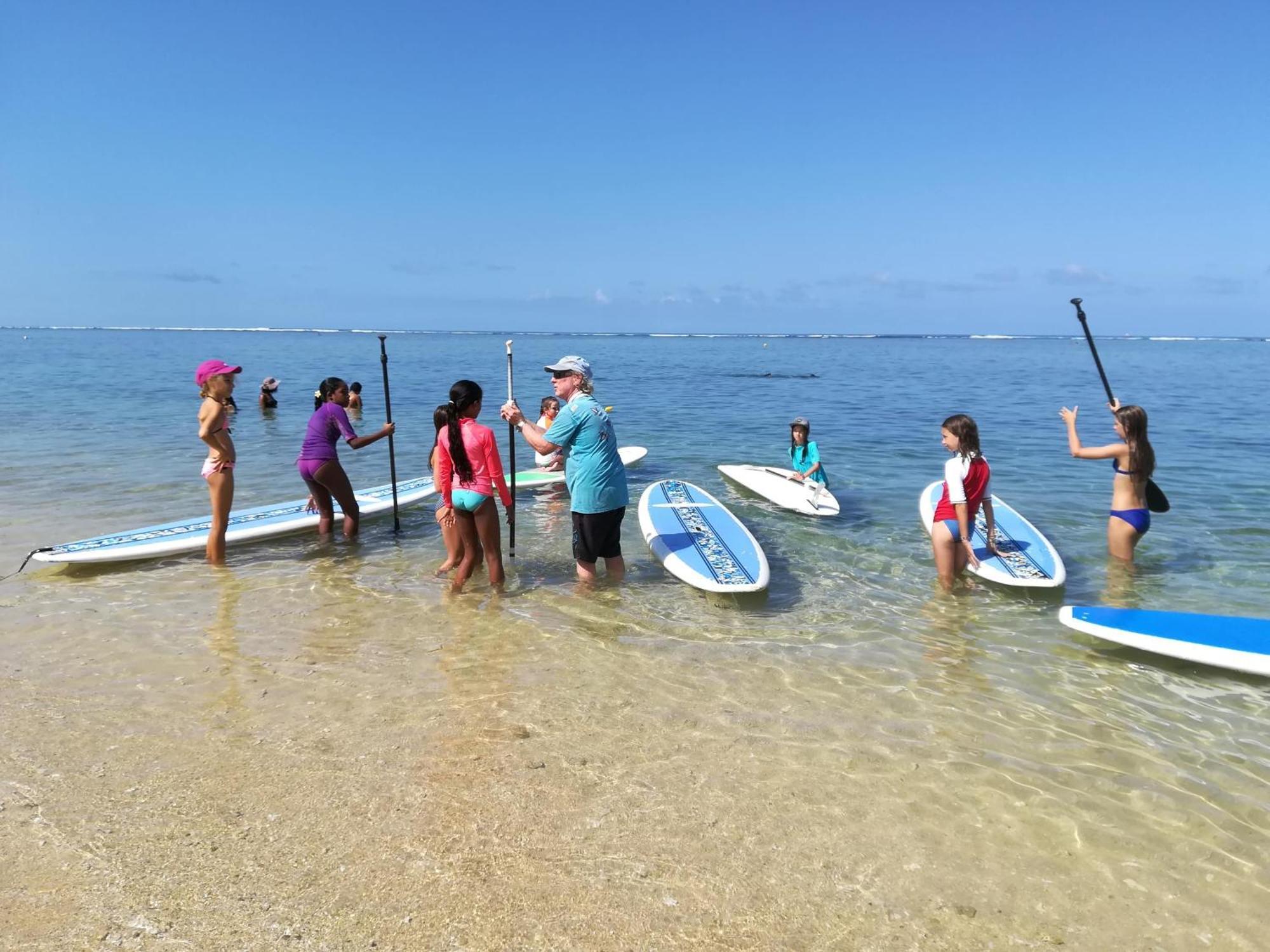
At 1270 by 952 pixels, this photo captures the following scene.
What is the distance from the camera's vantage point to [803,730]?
15.8 ft

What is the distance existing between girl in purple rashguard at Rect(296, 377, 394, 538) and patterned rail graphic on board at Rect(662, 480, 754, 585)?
11.7ft

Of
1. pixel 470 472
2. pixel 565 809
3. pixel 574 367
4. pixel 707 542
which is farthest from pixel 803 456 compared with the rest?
pixel 565 809

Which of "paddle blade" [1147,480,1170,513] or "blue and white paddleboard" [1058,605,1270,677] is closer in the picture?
"blue and white paddleboard" [1058,605,1270,677]

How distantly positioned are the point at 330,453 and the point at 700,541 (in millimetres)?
4269

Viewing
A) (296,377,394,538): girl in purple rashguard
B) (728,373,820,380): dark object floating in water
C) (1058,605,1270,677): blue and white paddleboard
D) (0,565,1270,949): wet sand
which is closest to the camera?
(0,565,1270,949): wet sand

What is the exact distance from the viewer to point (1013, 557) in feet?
25.7

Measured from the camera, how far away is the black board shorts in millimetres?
6855

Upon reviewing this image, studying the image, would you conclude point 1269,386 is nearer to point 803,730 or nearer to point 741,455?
point 741,455

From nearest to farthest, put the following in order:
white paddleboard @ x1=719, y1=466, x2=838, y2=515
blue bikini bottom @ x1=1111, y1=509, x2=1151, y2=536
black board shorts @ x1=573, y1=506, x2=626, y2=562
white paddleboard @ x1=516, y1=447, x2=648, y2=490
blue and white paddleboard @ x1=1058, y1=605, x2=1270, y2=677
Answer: blue and white paddleboard @ x1=1058, y1=605, x2=1270, y2=677
black board shorts @ x1=573, y1=506, x2=626, y2=562
blue bikini bottom @ x1=1111, y1=509, x2=1151, y2=536
white paddleboard @ x1=719, y1=466, x2=838, y2=515
white paddleboard @ x1=516, y1=447, x2=648, y2=490

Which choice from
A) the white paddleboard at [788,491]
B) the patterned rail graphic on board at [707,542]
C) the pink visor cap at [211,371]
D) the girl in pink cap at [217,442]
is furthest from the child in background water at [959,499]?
the pink visor cap at [211,371]

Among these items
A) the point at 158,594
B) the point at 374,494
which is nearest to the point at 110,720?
the point at 158,594

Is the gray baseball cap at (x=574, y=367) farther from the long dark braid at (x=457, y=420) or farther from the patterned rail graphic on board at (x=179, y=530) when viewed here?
the patterned rail graphic on board at (x=179, y=530)

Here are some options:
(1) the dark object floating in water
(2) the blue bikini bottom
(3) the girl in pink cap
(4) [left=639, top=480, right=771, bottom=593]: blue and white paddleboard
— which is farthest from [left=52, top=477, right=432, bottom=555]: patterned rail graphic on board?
(1) the dark object floating in water

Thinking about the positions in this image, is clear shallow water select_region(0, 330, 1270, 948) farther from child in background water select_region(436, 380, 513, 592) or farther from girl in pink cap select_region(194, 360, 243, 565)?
child in background water select_region(436, 380, 513, 592)
